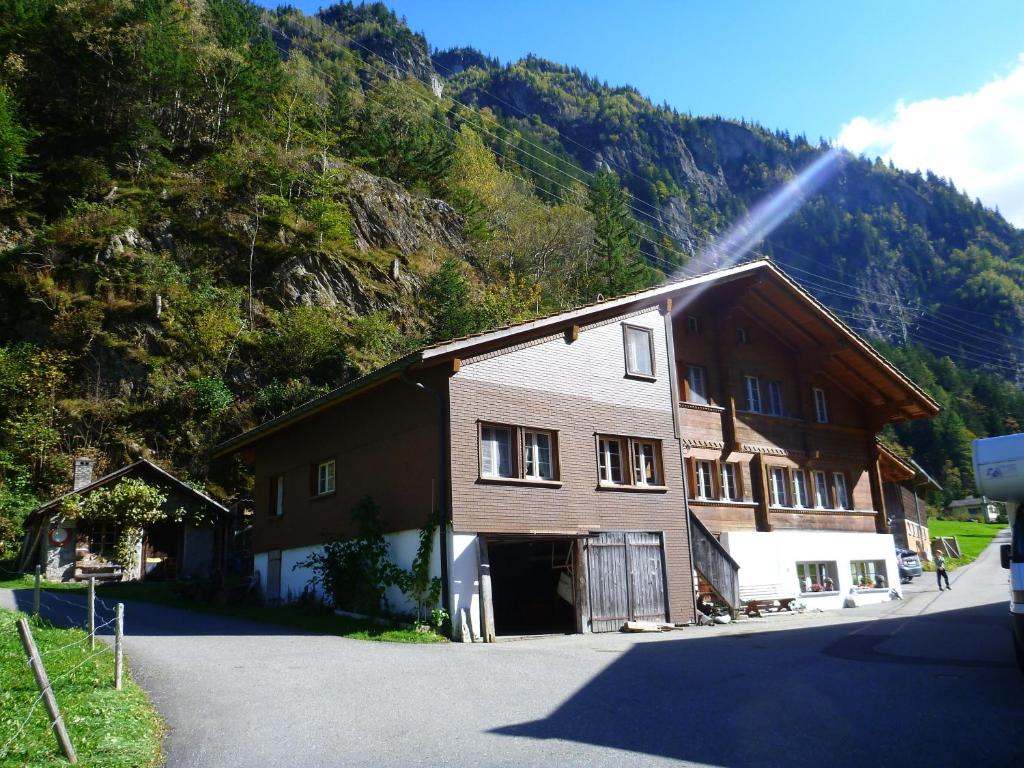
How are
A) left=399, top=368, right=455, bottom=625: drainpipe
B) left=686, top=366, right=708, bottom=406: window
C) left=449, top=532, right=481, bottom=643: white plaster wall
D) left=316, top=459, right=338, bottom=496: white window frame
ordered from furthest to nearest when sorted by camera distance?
left=686, top=366, right=708, bottom=406: window → left=316, top=459, right=338, bottom=496: white window frame → left=399, top=368, right=455, bottom=625: drainpipe → left=449, top=532, right=481, bottom=643: white plaster wall

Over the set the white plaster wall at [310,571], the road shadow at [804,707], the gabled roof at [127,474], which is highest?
the gabled roof at [127,474]

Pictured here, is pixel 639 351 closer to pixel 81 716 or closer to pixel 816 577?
pixel 816 577

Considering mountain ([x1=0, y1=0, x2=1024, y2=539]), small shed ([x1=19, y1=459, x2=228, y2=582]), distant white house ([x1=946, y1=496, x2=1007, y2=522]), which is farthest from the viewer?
distant white house ([x1=946, y1=496, x2=1007, y2=522])

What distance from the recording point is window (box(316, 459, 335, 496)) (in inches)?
801

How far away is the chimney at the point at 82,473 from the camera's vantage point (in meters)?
29.2

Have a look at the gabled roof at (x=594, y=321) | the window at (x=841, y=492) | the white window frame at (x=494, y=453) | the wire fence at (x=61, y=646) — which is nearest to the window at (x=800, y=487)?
the window at (x=841, y=492)

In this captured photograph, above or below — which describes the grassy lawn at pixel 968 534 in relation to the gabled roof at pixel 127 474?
below

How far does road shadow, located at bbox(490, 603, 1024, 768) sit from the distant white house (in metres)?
80.1

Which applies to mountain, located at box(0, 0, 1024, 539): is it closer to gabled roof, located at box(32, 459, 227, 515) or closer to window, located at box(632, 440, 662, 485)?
gabled roof, located at box(32, 459, 227, 515)

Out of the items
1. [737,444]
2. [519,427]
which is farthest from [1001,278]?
[519,427]

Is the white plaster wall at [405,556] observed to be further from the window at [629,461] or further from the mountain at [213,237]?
the mountain at [213,237]

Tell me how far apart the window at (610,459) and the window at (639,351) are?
6.08 ft

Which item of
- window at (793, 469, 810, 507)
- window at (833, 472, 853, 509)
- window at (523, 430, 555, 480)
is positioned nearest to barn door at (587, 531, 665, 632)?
window at (523, 430, 555, 480)

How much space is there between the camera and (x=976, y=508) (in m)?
87.5
